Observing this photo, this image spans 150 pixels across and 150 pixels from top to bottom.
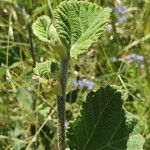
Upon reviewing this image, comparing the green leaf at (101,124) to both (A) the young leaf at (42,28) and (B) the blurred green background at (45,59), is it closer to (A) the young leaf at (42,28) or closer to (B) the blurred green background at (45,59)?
(A) the young leaf at (42,28)

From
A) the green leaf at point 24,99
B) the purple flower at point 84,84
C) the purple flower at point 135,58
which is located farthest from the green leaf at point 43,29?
the purple flower at point 135,58

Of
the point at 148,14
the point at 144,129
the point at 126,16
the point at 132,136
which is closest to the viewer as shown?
the point at 132,136

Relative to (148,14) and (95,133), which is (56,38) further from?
(148,14)

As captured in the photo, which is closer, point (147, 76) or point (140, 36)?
point (147, 76)

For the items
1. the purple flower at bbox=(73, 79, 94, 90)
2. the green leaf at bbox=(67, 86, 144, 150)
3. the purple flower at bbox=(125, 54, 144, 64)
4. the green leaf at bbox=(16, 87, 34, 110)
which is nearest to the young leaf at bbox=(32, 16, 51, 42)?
the green leaf at bbox=(67, 86, 144, 150)

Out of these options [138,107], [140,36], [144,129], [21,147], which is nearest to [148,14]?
[140,36]

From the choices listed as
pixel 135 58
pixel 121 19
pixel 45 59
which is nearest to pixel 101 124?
pixel 45 59

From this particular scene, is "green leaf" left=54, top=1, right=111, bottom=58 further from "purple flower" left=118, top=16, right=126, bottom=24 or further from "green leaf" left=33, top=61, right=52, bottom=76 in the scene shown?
"purple flower" left=118, top=16, right=126, bottom=24

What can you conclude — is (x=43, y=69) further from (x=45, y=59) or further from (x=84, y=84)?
(x=45, y=59)
